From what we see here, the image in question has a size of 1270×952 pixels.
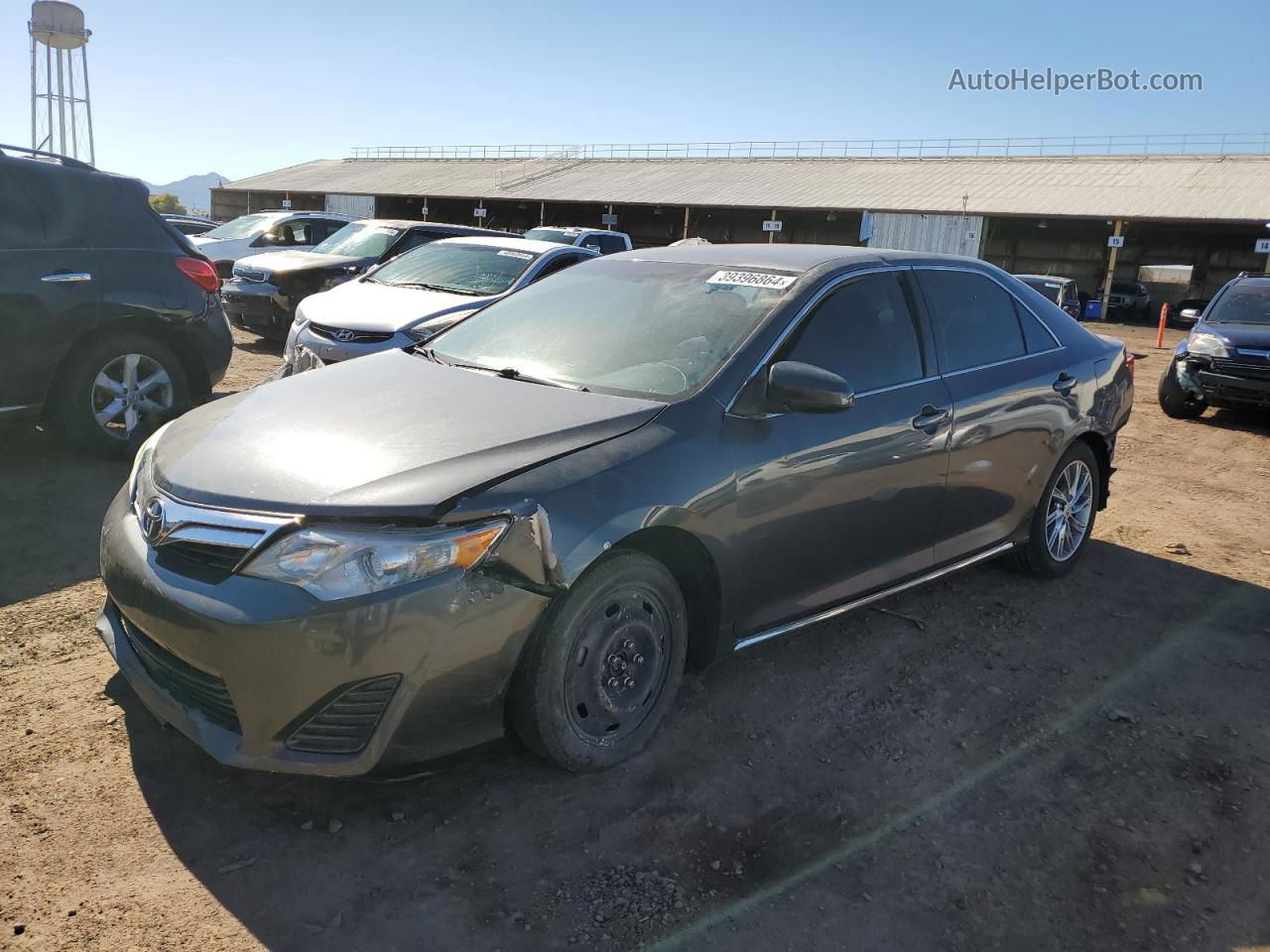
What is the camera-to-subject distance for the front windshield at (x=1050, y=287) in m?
17.7

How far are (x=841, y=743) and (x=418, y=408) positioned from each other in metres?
1.86

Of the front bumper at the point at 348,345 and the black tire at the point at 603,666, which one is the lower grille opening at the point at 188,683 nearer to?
the black tire at the point at 603,666

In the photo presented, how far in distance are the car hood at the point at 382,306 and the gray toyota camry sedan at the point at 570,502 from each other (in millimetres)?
3789

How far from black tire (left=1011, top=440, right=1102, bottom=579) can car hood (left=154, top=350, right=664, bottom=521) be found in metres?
2.65

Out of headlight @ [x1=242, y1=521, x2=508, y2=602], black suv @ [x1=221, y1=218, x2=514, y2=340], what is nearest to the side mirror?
headlight @ [x1=242, y1=521, x2=508, y2=602]

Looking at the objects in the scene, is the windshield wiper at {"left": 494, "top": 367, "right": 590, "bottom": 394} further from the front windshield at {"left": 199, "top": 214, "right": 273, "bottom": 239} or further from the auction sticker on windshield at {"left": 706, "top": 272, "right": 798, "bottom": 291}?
the front windshield at {"left": 199, "top": 214, "right": 273, "bottom": 239}

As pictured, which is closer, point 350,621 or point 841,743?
point 350,621

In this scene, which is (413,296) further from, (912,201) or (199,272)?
(912,201)

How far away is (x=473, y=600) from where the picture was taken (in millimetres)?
2594

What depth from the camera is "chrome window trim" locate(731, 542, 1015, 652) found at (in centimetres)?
348

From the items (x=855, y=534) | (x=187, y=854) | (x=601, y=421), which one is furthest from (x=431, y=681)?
(x=855, y=534)

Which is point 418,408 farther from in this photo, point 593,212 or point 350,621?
point 593,212

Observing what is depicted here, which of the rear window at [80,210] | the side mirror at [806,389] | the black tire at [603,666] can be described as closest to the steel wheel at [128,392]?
the rear window at [80,210]

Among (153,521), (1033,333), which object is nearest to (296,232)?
(1033,333)
